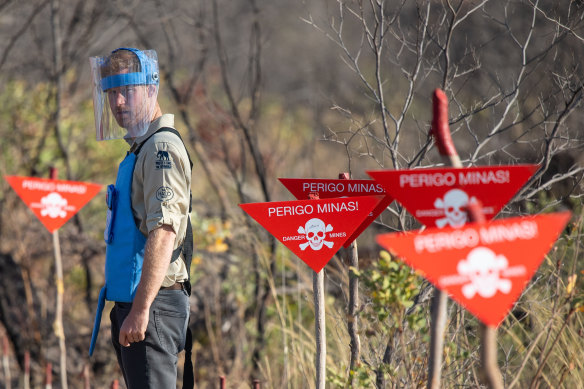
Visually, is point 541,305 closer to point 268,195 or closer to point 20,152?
point 268,195

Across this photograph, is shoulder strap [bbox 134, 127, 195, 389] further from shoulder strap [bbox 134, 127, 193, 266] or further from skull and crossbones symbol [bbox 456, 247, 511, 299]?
skull and crossbones symbol [bbox 456, 247, 511, 299]

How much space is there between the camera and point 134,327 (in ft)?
8.61

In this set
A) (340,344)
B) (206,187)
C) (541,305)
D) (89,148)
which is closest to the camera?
(541,305)

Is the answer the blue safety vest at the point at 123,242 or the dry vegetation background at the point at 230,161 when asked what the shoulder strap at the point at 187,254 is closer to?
the blue safety vest at the point at 123,242

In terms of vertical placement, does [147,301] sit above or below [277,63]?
below

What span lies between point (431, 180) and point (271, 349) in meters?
3.92

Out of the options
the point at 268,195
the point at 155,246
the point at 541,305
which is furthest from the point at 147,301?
the point at 268,195

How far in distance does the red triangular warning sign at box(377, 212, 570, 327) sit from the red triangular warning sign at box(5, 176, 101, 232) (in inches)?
109

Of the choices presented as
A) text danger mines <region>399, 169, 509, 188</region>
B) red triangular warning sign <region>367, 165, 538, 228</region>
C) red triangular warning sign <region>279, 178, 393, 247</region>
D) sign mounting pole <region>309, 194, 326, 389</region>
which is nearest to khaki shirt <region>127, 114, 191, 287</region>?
red triangular warning sign <region>279, 178, 393, 247</region>

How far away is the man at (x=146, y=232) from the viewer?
264cm

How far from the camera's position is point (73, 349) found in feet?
19.4

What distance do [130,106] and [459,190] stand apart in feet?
4.87

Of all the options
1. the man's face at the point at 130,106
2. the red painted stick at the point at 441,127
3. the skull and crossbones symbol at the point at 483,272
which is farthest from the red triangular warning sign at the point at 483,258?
the man's face at the point at 130,106

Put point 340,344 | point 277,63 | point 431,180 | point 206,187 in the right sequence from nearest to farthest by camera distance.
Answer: point 431,180 < point 340,344 < point 206,187 < point 277,63
